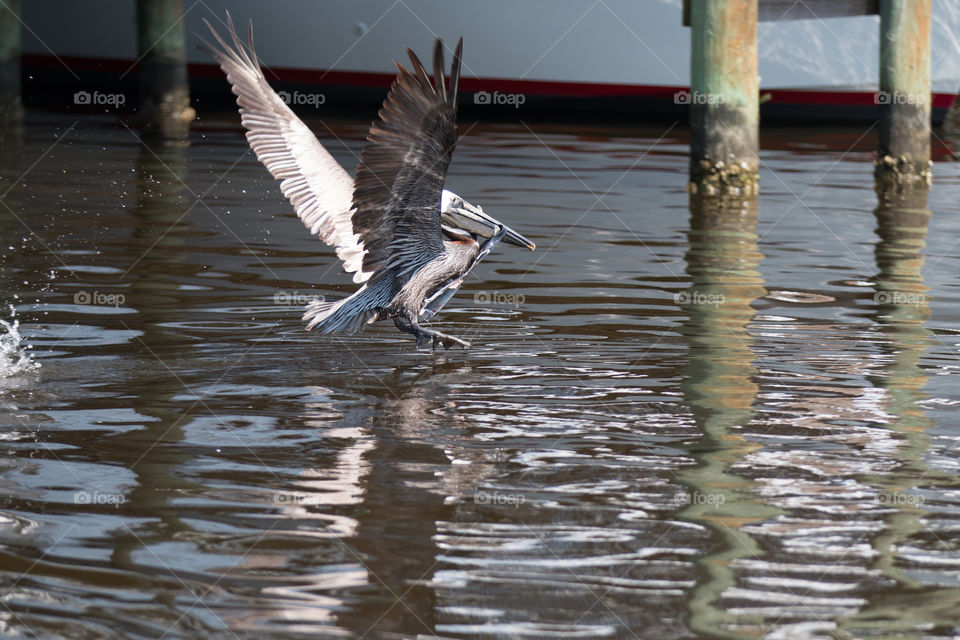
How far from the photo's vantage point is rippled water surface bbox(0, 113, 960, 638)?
360 cm

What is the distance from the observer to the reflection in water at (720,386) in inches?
153

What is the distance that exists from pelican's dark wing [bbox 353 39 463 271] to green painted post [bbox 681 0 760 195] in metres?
5.52

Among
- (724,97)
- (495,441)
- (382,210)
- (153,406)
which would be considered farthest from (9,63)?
(495,441)

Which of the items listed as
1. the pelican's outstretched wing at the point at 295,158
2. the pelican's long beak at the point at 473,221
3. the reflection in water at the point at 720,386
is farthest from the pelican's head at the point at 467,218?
the reflection in water at the point at 720,386

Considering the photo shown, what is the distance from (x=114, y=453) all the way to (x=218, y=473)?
43cm

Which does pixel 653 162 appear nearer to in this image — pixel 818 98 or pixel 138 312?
pixel 818 98

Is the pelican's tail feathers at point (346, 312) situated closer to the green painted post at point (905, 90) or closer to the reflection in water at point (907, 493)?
the reflection in water at point (907, 493)

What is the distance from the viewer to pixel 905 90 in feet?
39.3

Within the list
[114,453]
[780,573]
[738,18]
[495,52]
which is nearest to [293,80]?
[495,52]

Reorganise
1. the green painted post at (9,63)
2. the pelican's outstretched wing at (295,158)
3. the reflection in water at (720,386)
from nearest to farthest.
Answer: the reflection in water at (720,386)
the pelican's outstretched wing at (295,158)
the green painted post at (9,63)

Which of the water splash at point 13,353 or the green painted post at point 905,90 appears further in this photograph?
the green painted post at point 905,90

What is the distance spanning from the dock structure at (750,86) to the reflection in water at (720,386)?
88 centimetres

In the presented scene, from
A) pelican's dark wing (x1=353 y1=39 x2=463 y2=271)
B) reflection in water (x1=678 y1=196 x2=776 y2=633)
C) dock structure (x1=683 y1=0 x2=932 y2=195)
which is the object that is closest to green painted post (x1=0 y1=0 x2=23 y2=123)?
dock structure (x1=683 y1=0 x2=932 y2=195)

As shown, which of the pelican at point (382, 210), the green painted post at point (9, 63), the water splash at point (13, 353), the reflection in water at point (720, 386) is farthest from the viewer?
the green painted post at point (9, 63)
